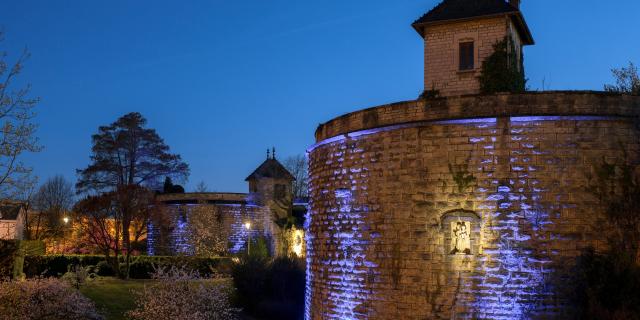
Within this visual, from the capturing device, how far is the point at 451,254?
1181 cm

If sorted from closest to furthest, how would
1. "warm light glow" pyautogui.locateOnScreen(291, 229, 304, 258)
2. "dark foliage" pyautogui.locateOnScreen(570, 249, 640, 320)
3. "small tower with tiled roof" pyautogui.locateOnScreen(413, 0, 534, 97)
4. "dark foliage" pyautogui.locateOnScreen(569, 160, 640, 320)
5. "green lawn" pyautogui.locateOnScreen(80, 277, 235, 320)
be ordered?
"dark foliage" pyautogui.locateOnScreen(570, 249, 640, 320), "dark foliage" pyautogui.locateOnScreen(569, 160, 640, 320), "small tower with tiled roof" pyautogui.locateOnScreen(413, 0, 534, 97), "green lawn" pyautogui.locateOnScreen(80, 277, 235, 320), "warm light glow" pyautogui.locateOnScreen(291, 229, 304, 258)

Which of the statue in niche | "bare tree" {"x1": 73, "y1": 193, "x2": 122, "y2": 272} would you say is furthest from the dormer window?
"bare tree" {"x1": 73, "y1": 193, "x2": 122, "y2": 272}

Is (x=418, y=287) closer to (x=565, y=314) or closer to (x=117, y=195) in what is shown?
(x=565, y=314)

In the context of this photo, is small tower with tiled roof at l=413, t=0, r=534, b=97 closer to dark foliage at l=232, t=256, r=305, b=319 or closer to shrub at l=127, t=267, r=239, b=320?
shrub at l=127, t=267, r=239, b=320

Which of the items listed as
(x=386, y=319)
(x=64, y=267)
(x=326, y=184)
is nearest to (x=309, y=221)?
(x=326, y=184)

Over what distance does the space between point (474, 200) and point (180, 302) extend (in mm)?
9020

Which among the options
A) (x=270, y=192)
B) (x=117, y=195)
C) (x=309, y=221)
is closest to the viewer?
(x=309, y=221)

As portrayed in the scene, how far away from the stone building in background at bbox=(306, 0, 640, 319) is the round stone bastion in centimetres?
2

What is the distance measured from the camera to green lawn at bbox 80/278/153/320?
2018 cm

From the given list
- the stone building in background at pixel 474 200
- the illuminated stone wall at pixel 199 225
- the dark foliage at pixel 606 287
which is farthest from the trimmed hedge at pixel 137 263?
the dark foliage at pixel 606 287

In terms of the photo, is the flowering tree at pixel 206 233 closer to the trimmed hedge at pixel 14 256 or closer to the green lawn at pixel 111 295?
the green lawn at pixel 111 295

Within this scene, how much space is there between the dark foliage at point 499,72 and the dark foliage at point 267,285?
993 centimetres

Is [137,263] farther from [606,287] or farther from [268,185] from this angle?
[606,287]

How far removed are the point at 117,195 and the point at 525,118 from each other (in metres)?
23.8
